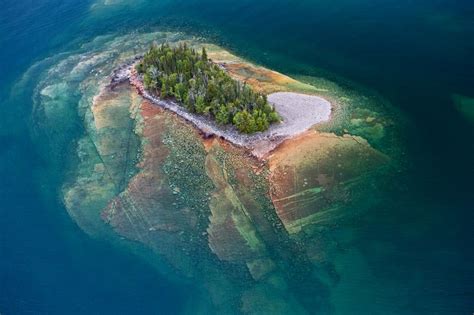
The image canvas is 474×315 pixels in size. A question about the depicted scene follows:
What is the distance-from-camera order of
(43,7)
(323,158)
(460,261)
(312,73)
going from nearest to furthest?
(460,261)
(323,158)
(312,73)
(43,7)

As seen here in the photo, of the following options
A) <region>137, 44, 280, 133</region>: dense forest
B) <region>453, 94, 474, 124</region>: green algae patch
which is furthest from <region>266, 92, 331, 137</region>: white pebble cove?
<region>453, 94, 474, 124</region>: green algae patch

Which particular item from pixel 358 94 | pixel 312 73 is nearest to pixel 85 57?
pixel 312 73

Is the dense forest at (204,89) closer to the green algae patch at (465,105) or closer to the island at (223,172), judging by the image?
the island at (223,172)

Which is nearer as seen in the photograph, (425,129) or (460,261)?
(460,261)

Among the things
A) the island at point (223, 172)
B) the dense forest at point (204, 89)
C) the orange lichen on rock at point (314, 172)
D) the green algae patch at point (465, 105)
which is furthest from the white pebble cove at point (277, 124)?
the green algae patch at point (465, 105)

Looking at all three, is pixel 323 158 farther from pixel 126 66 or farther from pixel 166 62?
pixel 126 66

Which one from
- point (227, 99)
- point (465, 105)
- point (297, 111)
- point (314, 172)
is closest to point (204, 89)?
point (227, 99)
